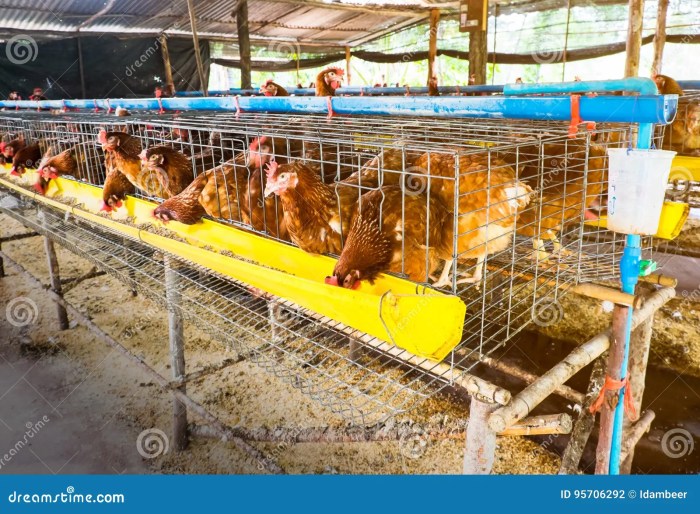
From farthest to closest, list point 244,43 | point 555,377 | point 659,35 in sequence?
point 244,43 < point 659,35 < point 555,377

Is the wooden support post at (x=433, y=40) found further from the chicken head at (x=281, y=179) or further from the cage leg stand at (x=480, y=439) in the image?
the cage leg stand at (x=480, y=439)

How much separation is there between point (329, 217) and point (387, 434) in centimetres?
106

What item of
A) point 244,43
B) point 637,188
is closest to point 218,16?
point 244,43

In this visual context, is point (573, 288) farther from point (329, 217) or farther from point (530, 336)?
point (530, 336)

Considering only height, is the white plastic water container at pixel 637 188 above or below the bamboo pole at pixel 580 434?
above

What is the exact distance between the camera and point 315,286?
147 cm

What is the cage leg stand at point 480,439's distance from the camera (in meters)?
1.41

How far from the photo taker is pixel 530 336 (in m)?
4.28

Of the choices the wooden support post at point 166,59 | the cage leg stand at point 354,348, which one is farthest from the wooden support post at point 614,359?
the wooden support post at point 166,59

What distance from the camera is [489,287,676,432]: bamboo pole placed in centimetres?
135

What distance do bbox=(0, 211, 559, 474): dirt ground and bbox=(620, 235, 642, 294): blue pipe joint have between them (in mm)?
1659

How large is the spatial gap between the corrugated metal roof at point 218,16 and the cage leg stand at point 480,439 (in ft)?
30.3

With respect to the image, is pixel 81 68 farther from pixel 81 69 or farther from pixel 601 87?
pixel 601 87

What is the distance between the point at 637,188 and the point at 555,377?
26.2 inches
